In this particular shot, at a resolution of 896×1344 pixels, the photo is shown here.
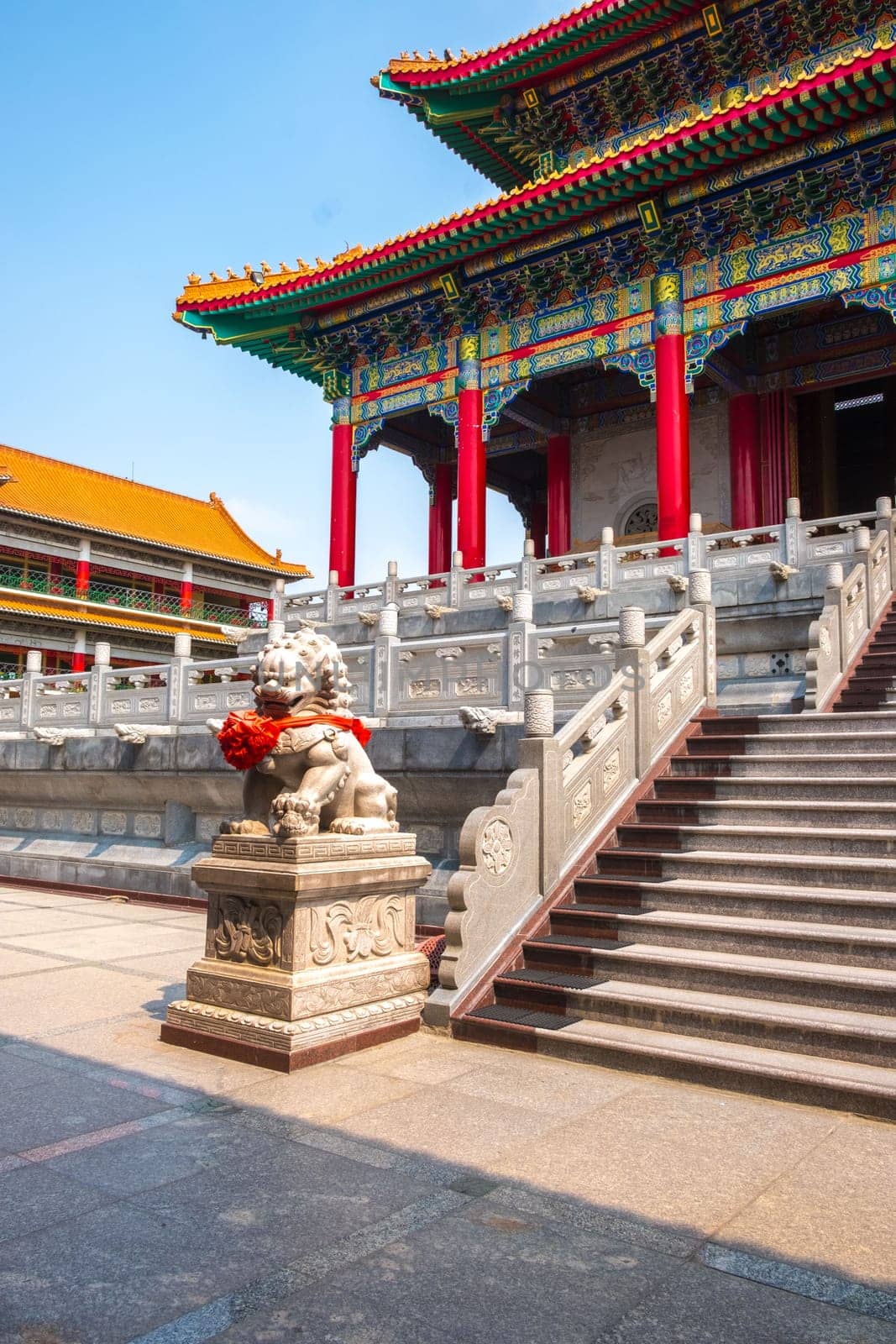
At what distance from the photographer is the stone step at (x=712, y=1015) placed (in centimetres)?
443

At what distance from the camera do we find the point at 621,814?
6.88 meters

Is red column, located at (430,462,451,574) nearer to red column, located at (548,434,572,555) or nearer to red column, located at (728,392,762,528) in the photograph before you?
red column, located at (548,434,572,555)

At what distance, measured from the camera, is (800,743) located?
7.29 meters

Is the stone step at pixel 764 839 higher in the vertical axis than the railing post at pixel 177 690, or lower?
lower

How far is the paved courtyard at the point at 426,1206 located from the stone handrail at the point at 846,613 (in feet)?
15.4

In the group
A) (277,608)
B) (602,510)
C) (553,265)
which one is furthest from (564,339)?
(277,608)

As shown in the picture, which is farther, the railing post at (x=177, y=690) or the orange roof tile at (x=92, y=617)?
the orange roof tile at (x=92, y=617)

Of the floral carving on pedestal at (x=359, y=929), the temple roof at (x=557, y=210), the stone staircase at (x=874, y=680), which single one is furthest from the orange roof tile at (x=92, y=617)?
the floral carving on pedestal at (x=359, y=929)

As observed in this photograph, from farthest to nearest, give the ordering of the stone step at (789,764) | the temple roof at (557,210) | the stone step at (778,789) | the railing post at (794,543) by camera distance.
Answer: the temple roof at (557,210)
the railing post at (794,543)
the stone step at (789,764)
the stone step at (778,789)

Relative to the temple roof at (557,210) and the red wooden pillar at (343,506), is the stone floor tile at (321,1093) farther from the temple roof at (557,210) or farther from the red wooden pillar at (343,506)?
the red wooden pillar at (343,506)

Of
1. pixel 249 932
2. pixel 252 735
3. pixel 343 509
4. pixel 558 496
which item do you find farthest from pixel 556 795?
pixel 558 496

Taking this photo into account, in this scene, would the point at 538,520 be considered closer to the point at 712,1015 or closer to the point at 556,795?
the point at 556,795

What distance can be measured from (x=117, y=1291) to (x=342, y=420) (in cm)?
1793

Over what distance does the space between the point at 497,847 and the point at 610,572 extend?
733 cm
